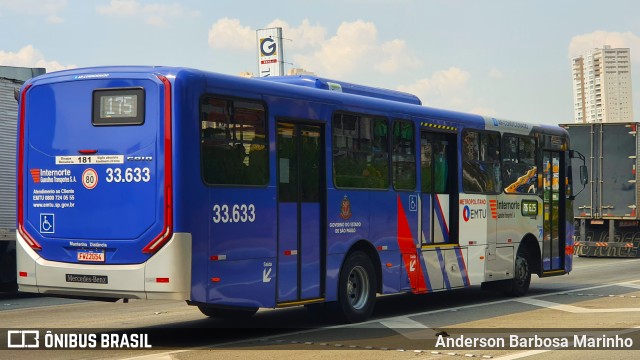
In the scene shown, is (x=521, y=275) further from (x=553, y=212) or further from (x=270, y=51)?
(x=270, y=51)

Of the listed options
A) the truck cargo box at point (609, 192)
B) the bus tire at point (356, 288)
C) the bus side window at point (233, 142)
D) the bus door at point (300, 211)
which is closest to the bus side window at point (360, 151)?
the bus door at point (300, 211)

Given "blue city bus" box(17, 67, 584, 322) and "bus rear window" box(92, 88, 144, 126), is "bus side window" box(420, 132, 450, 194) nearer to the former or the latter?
"blue city bus" box(17, 67, 584, 322)

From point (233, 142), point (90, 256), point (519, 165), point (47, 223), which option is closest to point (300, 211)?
point (233, 142)

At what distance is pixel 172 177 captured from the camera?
11.1 metres

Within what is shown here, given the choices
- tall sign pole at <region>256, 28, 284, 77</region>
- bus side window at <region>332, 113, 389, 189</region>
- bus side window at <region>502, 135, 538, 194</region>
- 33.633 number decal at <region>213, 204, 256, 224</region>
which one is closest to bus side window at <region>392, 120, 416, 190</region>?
bus side window at <region>332, 113, 389, 189</region>

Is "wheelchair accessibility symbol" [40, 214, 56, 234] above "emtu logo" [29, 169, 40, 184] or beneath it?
beneath

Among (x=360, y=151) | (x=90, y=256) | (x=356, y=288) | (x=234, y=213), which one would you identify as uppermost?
(x=360, y=151)

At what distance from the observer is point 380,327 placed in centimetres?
1345

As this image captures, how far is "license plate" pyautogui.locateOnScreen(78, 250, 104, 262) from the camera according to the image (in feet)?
37.3

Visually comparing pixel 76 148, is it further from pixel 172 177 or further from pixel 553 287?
pixel 553 287

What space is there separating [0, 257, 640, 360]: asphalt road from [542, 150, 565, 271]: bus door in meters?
0.66

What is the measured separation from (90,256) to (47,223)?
2.66 feet

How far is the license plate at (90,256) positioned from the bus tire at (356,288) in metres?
Result: 3.53

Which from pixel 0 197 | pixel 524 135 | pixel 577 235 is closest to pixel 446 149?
pixel 524 135
